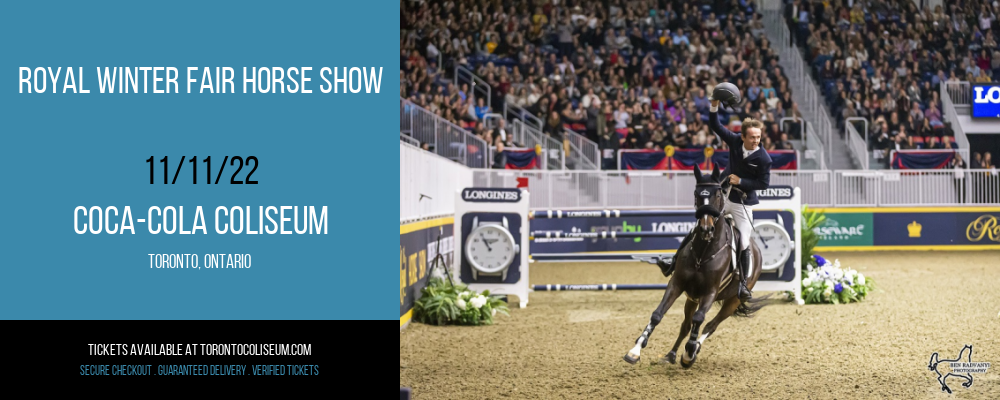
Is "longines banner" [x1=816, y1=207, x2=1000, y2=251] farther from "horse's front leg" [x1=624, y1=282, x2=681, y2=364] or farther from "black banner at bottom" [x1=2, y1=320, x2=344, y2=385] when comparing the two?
"black banner at bottom" [x1=2, y1=320, x2=344, y2=385]

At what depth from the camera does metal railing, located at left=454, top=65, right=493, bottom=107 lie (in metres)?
26.8

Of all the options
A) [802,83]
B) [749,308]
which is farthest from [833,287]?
[802,83]

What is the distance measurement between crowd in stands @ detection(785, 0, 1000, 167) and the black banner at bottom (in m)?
25.5

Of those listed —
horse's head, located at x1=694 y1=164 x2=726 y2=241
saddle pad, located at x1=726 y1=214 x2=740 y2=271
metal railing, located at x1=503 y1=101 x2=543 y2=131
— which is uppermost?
metal railing, located at x1=503 y1=101 x2=543 y2=131

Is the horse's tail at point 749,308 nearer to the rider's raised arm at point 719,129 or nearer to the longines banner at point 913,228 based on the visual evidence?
the rider's raised arm at point 719,129

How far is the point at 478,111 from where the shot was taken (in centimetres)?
2556

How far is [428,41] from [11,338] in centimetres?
2546

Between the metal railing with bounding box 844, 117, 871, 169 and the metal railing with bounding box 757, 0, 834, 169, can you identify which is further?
the metal railing with bounding box 757, 0, 834, 169

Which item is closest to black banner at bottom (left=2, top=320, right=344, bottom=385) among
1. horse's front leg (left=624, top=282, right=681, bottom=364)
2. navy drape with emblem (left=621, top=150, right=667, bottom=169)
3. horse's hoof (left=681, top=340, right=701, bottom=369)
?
horse's front leg (left=624, top=282, right=681, bottom=364)

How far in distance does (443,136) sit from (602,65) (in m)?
8.61

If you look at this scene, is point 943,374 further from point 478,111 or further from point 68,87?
point 478,111

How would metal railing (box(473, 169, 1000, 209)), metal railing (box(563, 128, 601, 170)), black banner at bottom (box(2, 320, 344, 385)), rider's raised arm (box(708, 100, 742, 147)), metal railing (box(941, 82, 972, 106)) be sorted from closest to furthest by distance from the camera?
black banner at bottom (box(2, 320, 344, 385)) → rider's raised arm (box(708, 100, 742, 147)) → metal railing (box(473, 169, 1000, 209)) → metal railing (box(563, 128, 601, 170)) → metal railing (box(941, 82, 972, 106))

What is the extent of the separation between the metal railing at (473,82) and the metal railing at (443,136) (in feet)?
13.6

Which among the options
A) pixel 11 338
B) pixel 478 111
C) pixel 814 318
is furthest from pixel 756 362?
pixel 478 111
